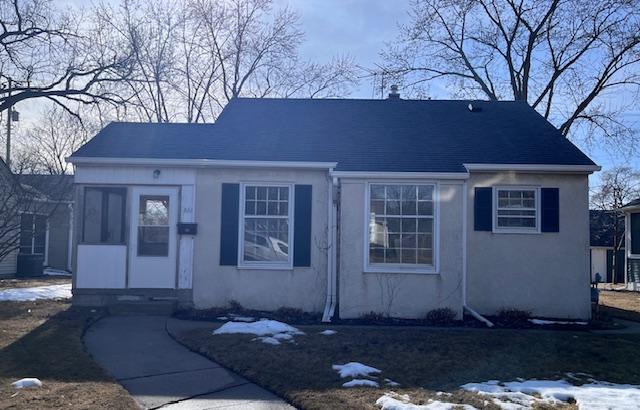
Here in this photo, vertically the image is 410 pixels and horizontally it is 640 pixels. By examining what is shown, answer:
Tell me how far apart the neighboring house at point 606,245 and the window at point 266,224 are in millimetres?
24908

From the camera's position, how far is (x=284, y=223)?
12.2 m

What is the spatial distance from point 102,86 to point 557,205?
18380 millimetres

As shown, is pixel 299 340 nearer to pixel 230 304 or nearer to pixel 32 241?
pixel 230 304

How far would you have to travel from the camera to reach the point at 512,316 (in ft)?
39.0

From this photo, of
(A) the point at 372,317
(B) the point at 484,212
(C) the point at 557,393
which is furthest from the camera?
(B) the point at 484,212

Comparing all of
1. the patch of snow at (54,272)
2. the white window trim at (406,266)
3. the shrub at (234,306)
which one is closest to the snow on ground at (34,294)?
the shrub at (234,306)

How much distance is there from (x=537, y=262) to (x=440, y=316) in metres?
2.52

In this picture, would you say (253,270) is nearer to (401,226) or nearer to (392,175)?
(401,226)

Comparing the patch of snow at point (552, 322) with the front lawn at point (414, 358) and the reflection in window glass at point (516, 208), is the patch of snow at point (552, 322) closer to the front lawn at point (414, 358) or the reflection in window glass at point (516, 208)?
the front lawn at point (414, 358)

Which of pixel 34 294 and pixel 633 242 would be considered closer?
pixel 34 294

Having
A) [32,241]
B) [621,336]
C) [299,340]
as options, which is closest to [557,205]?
[621,336]

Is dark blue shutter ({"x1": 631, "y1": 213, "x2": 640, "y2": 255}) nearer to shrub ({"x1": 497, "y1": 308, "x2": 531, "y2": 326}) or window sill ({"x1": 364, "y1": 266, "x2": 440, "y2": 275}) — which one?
shrub ({"x1": 497, "y1": 308, "x2": 531, "y2": 326})

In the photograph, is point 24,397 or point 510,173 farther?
point 510,173

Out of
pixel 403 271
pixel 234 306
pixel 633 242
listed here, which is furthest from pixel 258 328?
pixel 633 242
